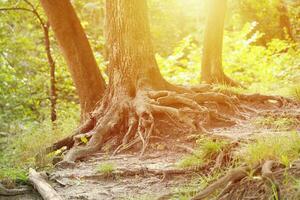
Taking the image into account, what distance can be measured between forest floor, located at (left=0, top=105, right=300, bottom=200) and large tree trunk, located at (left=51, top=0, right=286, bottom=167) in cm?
31

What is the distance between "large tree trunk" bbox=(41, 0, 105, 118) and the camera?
873 centimetres

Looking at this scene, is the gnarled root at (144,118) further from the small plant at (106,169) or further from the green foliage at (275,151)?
the green foliage at (275,151)

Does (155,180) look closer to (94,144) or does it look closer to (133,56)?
(94,144)

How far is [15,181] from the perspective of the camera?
5.90 m

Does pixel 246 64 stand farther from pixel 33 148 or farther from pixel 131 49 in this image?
pixel 33 148

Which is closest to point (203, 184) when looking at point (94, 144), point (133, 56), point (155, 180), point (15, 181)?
point (155, 180)

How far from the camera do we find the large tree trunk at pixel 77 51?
28.6 feet

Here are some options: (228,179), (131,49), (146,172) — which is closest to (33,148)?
(131,49)

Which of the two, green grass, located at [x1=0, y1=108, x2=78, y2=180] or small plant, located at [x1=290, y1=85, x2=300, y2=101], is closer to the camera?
green grass, located at [x1=0, y1=108, x2=78, y2=180]

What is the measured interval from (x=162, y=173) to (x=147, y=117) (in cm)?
202

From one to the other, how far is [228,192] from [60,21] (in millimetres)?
5881

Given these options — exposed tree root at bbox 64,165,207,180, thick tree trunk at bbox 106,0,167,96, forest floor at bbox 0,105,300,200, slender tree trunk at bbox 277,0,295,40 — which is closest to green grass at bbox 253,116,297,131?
forest floor at bbox 0,105,300,200

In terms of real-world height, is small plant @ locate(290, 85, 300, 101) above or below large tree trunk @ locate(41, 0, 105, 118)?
below

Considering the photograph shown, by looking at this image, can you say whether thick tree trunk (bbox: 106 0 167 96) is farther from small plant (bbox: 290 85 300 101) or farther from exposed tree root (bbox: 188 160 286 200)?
exposed tree root (bbox: 188 160 286 200)
